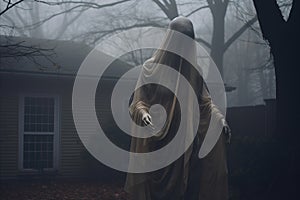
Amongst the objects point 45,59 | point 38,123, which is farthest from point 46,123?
point 45,59

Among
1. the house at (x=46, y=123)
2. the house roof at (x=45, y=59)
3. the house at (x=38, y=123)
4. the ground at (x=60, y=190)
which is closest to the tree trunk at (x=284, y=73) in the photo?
the ground at (x=60, y=190)

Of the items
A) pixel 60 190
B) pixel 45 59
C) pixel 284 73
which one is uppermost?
pixel 45 59

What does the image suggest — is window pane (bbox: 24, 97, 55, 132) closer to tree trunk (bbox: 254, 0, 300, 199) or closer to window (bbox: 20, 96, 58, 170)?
window (bbox: 20, 96, 58, 170)

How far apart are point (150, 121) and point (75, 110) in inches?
395

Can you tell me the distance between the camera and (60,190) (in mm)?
10617

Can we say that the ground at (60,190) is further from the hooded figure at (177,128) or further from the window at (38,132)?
the hooded figure at (177,128)

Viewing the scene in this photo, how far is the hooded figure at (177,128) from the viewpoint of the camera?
3.51 metres

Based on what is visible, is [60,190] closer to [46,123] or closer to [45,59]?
[46,123]

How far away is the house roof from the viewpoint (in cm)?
Answer: 1120

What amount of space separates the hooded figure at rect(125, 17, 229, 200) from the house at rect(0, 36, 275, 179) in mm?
8620

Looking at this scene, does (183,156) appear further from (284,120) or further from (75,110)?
(75,110)

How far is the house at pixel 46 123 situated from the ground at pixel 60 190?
2.33 ft

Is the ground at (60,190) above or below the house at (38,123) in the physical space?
below

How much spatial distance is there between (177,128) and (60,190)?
768 centimetres
